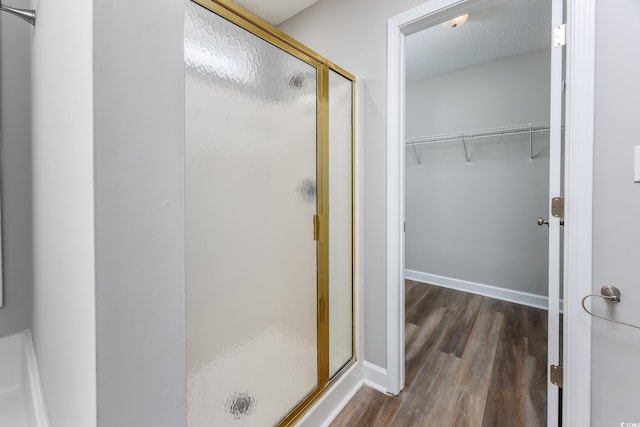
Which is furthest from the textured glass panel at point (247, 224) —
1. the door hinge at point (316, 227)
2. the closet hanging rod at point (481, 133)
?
the closet hanging rod at point (481, 133)

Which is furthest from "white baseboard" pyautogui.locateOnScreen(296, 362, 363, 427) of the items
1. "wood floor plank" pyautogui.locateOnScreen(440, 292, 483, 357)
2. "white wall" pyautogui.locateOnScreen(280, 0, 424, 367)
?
"wood floor plank" pyautogui.locateOnScreen(440, 292, 483, 357)

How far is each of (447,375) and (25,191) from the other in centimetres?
267

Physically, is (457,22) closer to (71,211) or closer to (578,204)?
(578,204)

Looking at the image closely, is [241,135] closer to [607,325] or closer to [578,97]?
[578,97]

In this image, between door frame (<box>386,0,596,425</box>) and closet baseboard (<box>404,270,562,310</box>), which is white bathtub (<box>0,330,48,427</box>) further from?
closet baseboard (<box>404,270,562,310</box>)

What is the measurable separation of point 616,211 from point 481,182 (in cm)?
205

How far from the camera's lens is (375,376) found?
1.65 m

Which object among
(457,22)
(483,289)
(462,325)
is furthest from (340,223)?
(483,289)

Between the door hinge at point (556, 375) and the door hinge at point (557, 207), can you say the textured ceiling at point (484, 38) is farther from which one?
the door hinge at point (556, 375)

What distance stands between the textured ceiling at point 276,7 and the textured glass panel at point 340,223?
88 cm

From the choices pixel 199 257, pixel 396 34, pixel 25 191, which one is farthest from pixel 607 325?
pixel 25 191

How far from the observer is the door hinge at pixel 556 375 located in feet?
3.81

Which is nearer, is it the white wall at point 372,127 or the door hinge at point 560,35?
the door hinge at point 560,35

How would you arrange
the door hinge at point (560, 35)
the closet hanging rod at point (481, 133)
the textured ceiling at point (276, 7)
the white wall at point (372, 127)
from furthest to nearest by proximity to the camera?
the closet hanging rod at point (481, 133)
the textured ceiling at point (276, 7)
the white wall at point (372, 127)
the door hinge at point (560, 35)
